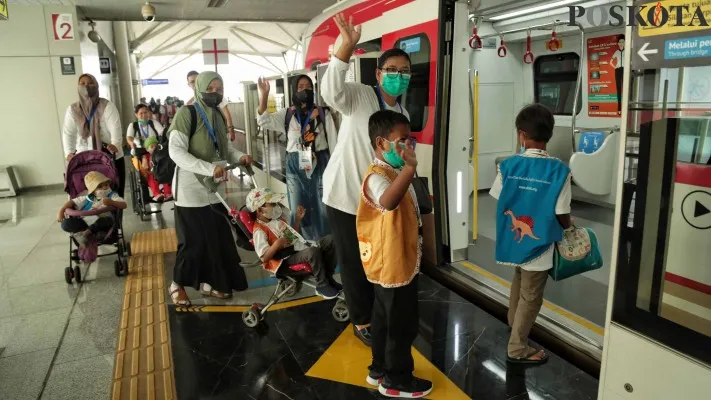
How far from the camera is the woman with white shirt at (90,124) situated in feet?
16.8

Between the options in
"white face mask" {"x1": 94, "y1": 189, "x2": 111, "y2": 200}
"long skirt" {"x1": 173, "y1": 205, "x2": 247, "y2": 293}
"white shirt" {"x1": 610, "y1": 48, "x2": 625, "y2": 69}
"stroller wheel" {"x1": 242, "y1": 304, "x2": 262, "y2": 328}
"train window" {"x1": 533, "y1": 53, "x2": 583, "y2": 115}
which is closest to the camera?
"stroller wheel" {"x1": 242, "y1": 304, "x2": 262, "y2": 328}

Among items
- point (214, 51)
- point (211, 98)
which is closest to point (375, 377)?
point (211, 98)

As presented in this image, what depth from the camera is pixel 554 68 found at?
6770mm

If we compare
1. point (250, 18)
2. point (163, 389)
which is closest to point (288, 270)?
point (163, 389)

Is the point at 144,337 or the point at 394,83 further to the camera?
the point at 144,337

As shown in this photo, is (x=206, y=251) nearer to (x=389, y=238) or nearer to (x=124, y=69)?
(x=389, y=238)

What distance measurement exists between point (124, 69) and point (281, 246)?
15522 mm

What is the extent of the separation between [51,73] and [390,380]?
29.4 ft

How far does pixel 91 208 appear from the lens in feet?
14.5

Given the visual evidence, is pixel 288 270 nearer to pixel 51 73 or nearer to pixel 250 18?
pixel 51 73

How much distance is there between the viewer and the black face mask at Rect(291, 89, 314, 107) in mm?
4516

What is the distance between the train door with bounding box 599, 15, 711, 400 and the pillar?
16.2 metres

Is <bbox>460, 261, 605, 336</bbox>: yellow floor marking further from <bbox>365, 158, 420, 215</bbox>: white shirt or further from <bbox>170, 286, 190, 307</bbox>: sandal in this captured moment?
<bbox>170, 286, 190, 307</bbox>: sandal

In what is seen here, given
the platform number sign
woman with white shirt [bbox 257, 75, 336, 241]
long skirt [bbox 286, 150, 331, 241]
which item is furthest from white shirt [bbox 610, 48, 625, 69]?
the platform number sign
